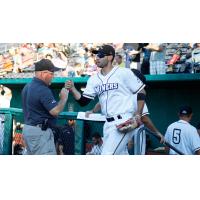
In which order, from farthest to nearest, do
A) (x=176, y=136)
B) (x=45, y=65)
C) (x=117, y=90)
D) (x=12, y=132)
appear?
(x=12, y=132), (x=45, y=65), (x=176, y=136), (x=117, y=90)

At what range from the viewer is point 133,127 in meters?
4.04

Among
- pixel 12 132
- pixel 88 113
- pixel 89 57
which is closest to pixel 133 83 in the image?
pixel 88 113

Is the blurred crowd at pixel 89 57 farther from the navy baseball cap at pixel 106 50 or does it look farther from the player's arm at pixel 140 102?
the player's arm at pixel 140 102

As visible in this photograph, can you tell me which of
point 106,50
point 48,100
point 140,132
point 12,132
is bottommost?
point 12,132

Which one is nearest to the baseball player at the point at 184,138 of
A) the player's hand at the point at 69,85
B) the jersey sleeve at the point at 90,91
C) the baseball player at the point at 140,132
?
the baseball player at the point at 140,132

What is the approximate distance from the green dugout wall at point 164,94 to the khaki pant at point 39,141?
1.20 feet

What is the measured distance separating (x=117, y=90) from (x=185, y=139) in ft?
2.37

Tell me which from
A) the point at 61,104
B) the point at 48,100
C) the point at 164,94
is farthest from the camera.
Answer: the point at 164,94

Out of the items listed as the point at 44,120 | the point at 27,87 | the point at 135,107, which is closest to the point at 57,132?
the point at 44,120

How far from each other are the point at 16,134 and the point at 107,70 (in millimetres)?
1114

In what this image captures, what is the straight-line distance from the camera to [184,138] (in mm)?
4242

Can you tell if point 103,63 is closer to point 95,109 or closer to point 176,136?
point 95,109

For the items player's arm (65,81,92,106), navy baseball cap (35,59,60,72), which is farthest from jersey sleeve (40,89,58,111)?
navy baseball cap (35,59,60,72)

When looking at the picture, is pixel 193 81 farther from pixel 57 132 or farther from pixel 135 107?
pixel 57 132
